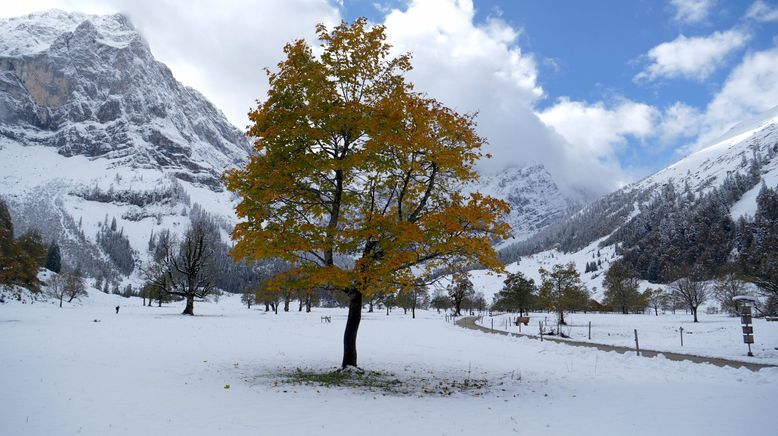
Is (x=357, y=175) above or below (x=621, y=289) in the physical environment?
above

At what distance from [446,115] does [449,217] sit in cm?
379

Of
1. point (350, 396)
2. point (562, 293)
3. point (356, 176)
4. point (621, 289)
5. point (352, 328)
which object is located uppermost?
point (356, 176)

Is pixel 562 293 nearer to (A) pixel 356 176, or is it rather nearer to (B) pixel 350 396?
(A) pixel 356 176

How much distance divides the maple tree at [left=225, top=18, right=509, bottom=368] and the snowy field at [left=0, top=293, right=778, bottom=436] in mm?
3558

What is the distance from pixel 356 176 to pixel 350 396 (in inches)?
285

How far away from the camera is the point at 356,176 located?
15469 mm

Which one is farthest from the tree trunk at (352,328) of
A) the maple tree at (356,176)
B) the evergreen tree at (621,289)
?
the evergreen tree at (621,289)

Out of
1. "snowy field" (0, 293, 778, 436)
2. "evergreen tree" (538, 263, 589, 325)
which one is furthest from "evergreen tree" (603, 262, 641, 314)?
"snowy field" (0, 293, 778, 436)

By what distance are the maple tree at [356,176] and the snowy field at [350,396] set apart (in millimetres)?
3558

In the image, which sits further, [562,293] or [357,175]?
[562,293]

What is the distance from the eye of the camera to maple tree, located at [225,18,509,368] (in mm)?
13281

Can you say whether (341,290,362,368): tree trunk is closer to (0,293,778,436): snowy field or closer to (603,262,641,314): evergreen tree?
(0,293,778,436): snowy field

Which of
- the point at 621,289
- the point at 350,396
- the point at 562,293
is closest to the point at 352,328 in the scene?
the point at 350,396

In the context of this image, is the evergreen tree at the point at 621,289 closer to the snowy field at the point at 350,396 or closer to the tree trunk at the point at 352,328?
the snowy field at the point at 350,396
